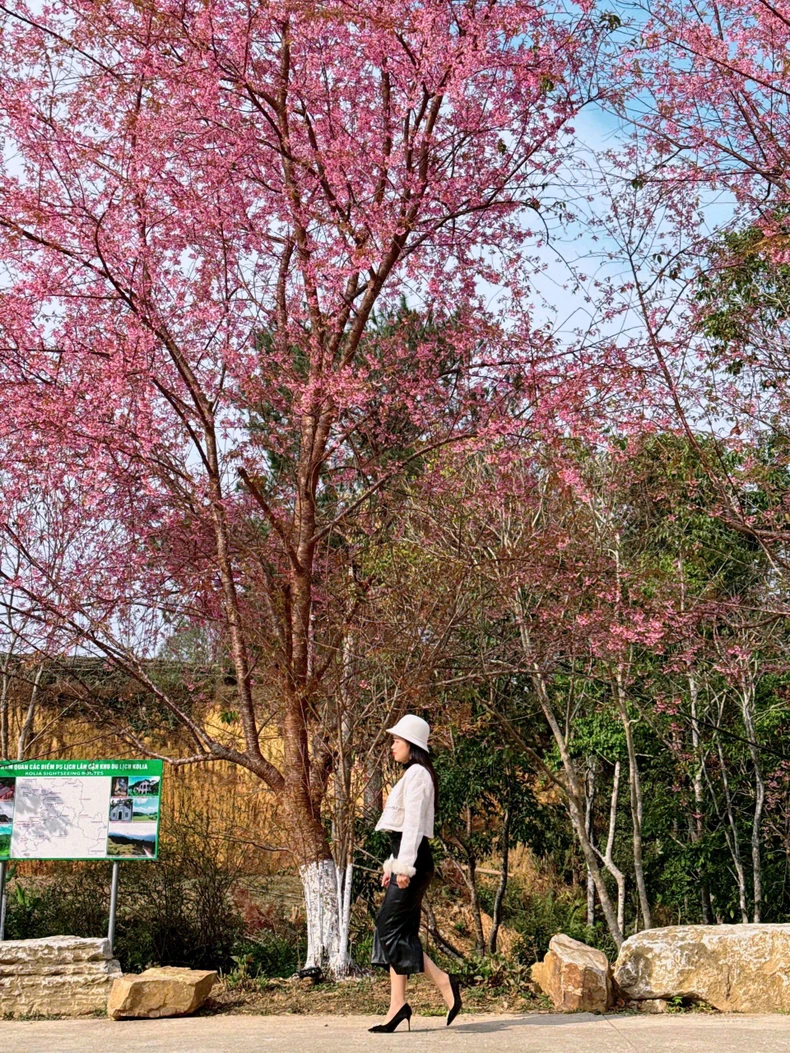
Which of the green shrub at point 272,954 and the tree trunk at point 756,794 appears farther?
the tree trunk at point 756,794

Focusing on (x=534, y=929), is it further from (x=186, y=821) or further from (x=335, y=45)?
(x=335, y=45)

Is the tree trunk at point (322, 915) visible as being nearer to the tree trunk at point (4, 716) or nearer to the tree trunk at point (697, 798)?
the tree trunk at point (697, 798)

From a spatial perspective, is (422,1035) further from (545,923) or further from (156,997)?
(545,923)

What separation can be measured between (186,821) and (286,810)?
2.99 meters

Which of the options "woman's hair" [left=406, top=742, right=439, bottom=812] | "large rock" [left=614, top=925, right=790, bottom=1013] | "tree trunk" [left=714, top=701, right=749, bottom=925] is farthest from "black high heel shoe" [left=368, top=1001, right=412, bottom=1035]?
"tree trunk" [left=714, top=701, right=749, bottom=925]

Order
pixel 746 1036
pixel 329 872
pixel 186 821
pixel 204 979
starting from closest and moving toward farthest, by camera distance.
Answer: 1. pixel 746 1036
2. pixel 204 979
3. pixel 329 872
4. pixel 186 821

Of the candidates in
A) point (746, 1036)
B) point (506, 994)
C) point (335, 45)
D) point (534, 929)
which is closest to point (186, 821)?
point (534, 929)

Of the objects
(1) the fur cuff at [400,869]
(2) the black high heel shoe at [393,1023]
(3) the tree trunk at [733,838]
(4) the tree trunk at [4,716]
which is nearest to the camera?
(1) the fur cuff at [400,869]

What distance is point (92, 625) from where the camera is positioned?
8.27 metres

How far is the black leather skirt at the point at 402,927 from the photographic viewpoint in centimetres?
537

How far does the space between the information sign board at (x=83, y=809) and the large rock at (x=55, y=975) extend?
65 cm

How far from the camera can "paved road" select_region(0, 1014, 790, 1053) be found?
4957 mm

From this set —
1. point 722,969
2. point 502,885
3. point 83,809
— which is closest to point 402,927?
point 722,969

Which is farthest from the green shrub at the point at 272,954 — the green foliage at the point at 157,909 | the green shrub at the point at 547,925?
the green shrub at the point at 547,925
